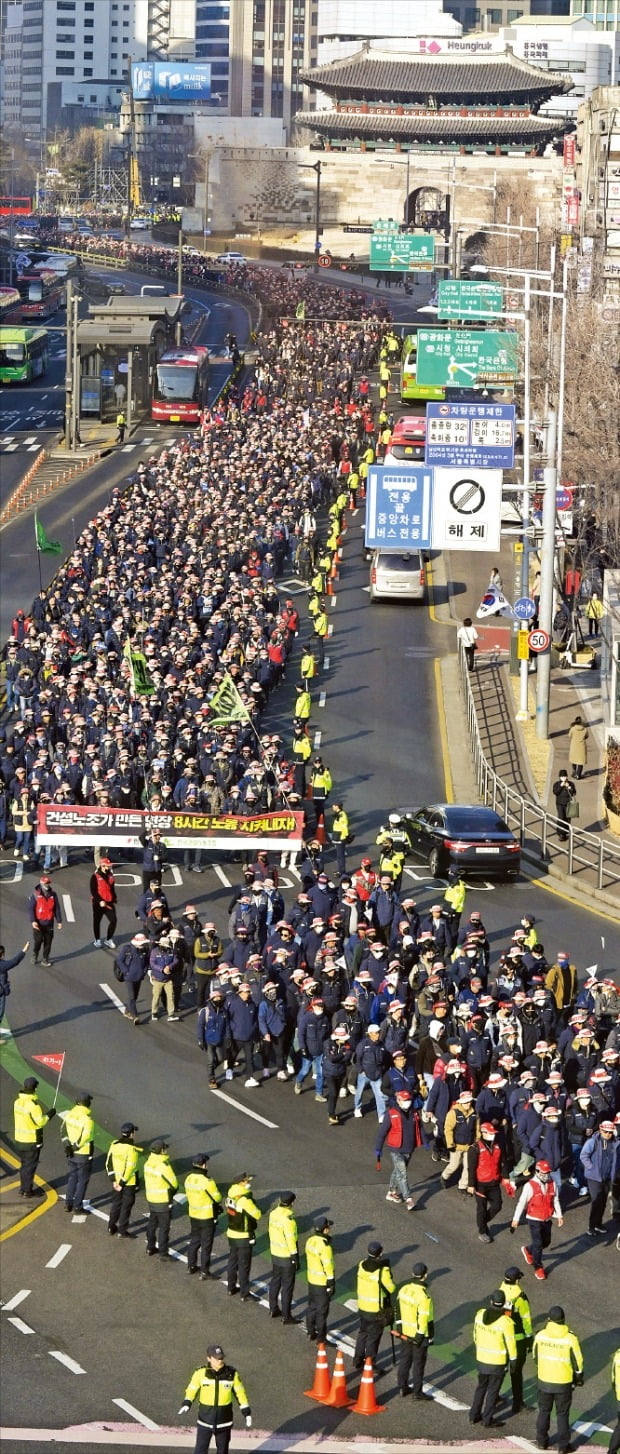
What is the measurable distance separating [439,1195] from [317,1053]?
9.93ft

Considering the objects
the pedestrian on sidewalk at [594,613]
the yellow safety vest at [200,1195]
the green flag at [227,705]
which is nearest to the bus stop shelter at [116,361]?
the pedestrian on sidewalk at [594,613]

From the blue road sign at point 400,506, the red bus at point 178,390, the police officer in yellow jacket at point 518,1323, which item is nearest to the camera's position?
the police officer in yellow jacket at point 518,1323

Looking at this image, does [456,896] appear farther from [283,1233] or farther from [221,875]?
[283,1233]

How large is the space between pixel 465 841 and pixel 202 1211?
14996mm

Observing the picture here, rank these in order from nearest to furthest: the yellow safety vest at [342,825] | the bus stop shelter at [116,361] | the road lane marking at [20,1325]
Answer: the road lane marking at [20,1325] → the yellow safety vest at [342,825] → the bus stop shelter at [116,361]

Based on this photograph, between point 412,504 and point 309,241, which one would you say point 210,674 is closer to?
point 412,504

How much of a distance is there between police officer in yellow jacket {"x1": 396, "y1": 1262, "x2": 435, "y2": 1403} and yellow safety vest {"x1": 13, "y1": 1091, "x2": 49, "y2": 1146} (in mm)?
5934

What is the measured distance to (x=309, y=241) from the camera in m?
159

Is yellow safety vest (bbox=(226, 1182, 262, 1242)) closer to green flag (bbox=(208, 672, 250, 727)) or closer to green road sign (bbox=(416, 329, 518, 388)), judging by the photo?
green flag (bbox=(208, 672, 250, 727))

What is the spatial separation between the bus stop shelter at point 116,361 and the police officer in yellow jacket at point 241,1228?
199 ft

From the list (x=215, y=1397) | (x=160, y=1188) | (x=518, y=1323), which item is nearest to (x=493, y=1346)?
(x=518, y=1323)

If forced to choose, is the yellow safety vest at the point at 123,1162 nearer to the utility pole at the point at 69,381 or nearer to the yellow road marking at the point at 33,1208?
the yellow road marking at the point at 33,1208

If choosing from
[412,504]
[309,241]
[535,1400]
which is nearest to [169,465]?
[412,504]

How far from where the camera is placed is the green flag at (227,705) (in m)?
39.6
